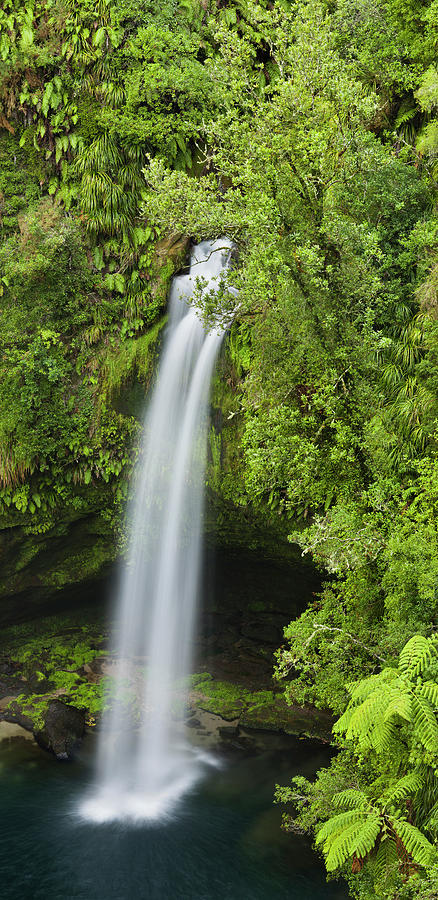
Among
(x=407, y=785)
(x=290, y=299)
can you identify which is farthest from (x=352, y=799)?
(x=290, y=299)

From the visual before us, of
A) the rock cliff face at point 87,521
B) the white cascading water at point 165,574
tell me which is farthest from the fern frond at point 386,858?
the rock cliff face at point 87,521

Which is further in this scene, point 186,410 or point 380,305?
point 186,410

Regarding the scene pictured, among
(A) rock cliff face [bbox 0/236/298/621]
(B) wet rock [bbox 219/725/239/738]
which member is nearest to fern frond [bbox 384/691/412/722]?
(A) rock cliff face [bbox 0/236/298/621]

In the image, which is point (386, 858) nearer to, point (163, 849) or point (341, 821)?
point (341, 821)

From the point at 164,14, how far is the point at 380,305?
34.7 feet

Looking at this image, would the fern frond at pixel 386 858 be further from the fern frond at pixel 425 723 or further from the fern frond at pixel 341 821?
the fern frond at pixel 425 723

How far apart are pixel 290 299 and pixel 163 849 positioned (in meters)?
9.32

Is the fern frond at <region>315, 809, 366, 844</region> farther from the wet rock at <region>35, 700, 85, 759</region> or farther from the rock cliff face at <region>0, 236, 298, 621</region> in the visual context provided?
the wet rock at <region>35, 700, 85, 759</region>

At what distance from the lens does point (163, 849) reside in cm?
1055

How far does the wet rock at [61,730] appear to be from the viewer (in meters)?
14.2

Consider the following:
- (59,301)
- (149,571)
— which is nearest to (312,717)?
(149,571)

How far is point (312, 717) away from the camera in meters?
14.7

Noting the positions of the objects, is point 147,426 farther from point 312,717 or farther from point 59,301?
point 312,717

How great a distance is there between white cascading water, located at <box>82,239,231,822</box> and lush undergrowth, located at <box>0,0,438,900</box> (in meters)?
0.67
